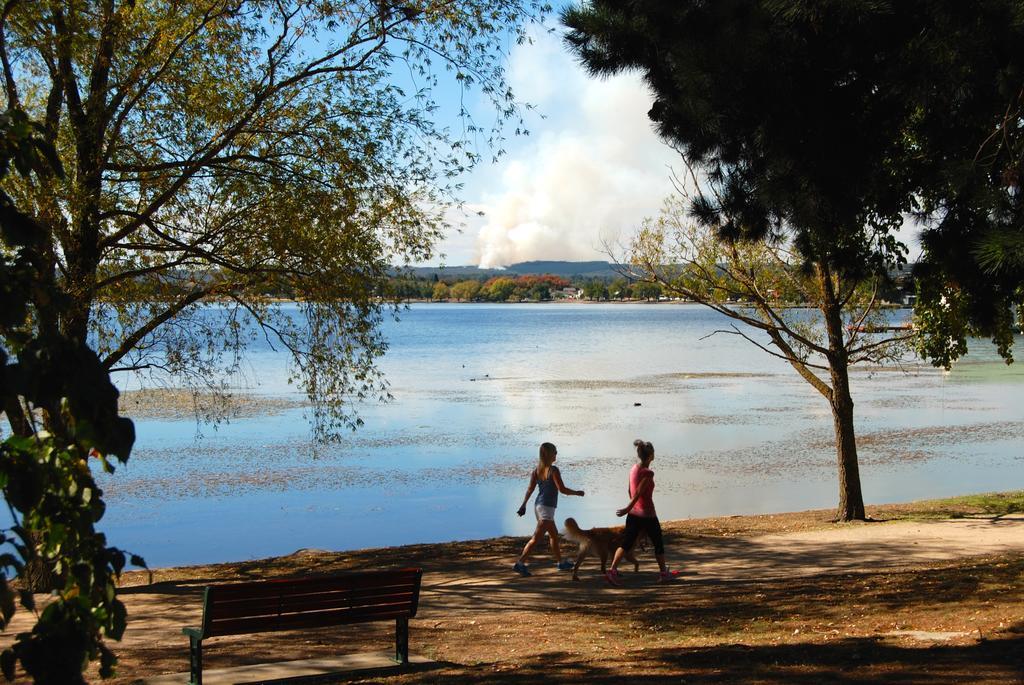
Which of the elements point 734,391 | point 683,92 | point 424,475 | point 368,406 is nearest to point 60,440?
point 683,92

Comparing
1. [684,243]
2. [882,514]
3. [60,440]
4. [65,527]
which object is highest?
[684,243]

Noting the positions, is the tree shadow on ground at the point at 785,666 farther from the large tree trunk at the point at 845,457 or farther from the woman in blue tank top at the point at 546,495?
the large tree trunk at the point at 845,457

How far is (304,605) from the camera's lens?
25.2 feet

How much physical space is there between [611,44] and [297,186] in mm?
4833

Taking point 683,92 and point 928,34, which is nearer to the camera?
point 928,34

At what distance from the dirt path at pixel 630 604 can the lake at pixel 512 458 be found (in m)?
5.87

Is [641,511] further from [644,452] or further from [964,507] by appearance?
[964,507]

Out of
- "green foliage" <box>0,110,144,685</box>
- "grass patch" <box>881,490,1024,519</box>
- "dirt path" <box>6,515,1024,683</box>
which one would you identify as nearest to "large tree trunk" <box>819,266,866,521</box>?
"grass patch" <box>881,490,1024,519</box>

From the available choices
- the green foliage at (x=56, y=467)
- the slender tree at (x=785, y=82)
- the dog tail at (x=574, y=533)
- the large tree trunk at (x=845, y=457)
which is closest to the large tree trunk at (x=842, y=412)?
the large tree trunk at (x=845, y=457)

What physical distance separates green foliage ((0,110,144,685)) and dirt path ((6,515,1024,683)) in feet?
13.3

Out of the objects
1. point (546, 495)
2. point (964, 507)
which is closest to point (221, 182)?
point (546, 495)

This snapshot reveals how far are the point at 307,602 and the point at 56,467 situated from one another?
4.36m

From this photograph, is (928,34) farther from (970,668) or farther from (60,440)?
(60,440)

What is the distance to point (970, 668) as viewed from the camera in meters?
6.53
